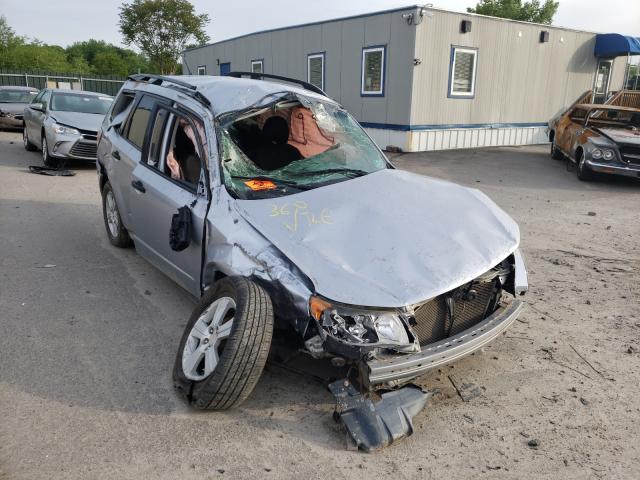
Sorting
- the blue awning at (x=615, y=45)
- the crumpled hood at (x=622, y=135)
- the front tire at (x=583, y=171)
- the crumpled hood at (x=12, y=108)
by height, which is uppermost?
the blue awning at (x=615, y=45)

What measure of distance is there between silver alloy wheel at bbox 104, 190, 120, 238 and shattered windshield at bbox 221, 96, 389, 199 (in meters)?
2.24

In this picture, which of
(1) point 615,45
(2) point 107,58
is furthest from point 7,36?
Result: (1) point 615,45

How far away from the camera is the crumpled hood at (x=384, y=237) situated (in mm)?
3012

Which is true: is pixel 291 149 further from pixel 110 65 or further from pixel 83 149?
pixel 110 65

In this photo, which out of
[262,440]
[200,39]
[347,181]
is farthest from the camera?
[200,39]

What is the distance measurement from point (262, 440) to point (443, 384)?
130 cm

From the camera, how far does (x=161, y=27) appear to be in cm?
4466

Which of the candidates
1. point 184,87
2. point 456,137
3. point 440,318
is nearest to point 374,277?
point 440,318

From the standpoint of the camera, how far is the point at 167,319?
14.9 feet

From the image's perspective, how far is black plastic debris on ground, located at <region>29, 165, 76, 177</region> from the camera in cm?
1102

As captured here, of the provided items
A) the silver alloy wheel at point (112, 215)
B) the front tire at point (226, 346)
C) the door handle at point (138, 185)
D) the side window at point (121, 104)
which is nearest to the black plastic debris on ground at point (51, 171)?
the silver alloy wheel at point (112, 215)

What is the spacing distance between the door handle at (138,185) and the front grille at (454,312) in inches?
109

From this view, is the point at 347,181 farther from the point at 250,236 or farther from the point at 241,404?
the point at 241,404

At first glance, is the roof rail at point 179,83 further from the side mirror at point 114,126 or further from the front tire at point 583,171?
the front tire at point 583,171
